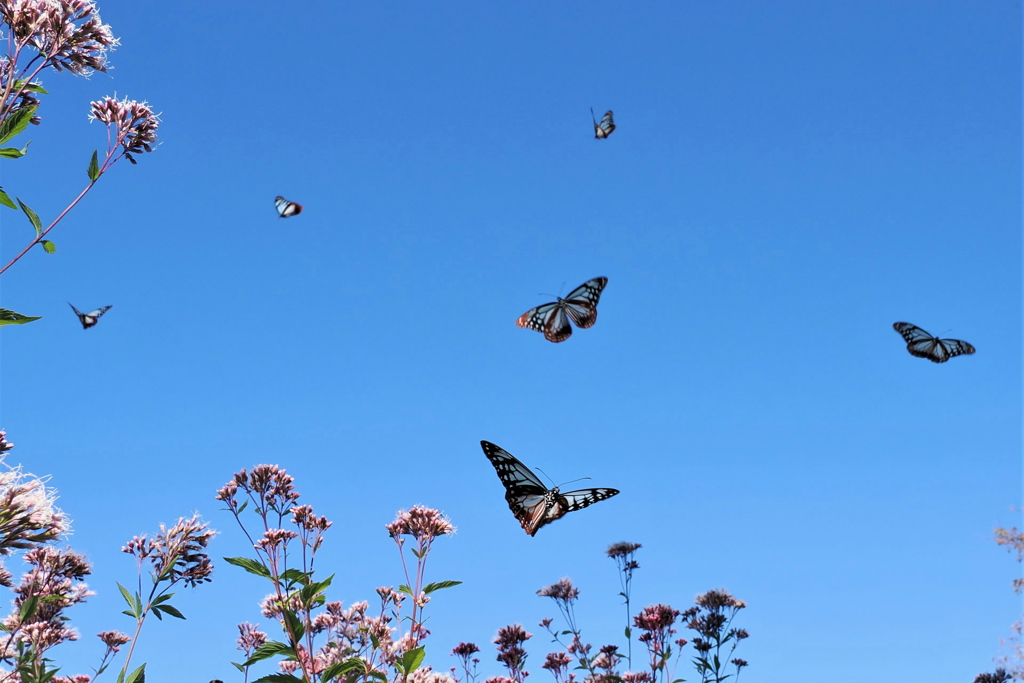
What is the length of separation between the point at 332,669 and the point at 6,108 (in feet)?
10.6

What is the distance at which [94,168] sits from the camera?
3.40 m

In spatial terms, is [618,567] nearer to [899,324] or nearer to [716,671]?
[716,671]

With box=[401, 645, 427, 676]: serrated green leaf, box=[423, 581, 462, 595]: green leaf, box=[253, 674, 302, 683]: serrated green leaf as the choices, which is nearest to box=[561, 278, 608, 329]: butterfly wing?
box=[423, 581, 462, 595]: green leaf

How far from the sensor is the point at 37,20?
342cm

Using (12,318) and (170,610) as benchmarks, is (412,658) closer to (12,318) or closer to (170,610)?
(170,610)

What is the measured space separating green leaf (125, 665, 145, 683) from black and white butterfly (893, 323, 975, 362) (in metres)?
11.0

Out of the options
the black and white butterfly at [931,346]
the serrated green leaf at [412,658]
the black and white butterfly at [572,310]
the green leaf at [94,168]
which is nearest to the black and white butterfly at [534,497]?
the serrated green leaf at [412,658]

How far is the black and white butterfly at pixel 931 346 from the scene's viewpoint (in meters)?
11.1

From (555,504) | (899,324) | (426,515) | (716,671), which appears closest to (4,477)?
(426,515)

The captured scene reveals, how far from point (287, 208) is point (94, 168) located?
6498 millimetres

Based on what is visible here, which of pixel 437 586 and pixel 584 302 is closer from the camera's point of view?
pixel 437 586

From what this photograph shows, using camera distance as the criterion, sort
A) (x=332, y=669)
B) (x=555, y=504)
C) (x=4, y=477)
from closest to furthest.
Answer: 1. (x=4, y=477)
2. (x=332, y=669)
3. (x=555, y=504)

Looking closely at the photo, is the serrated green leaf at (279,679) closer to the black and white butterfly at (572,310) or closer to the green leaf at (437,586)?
the green leaf at (437,586)

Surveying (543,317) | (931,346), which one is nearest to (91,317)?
(543,317)
